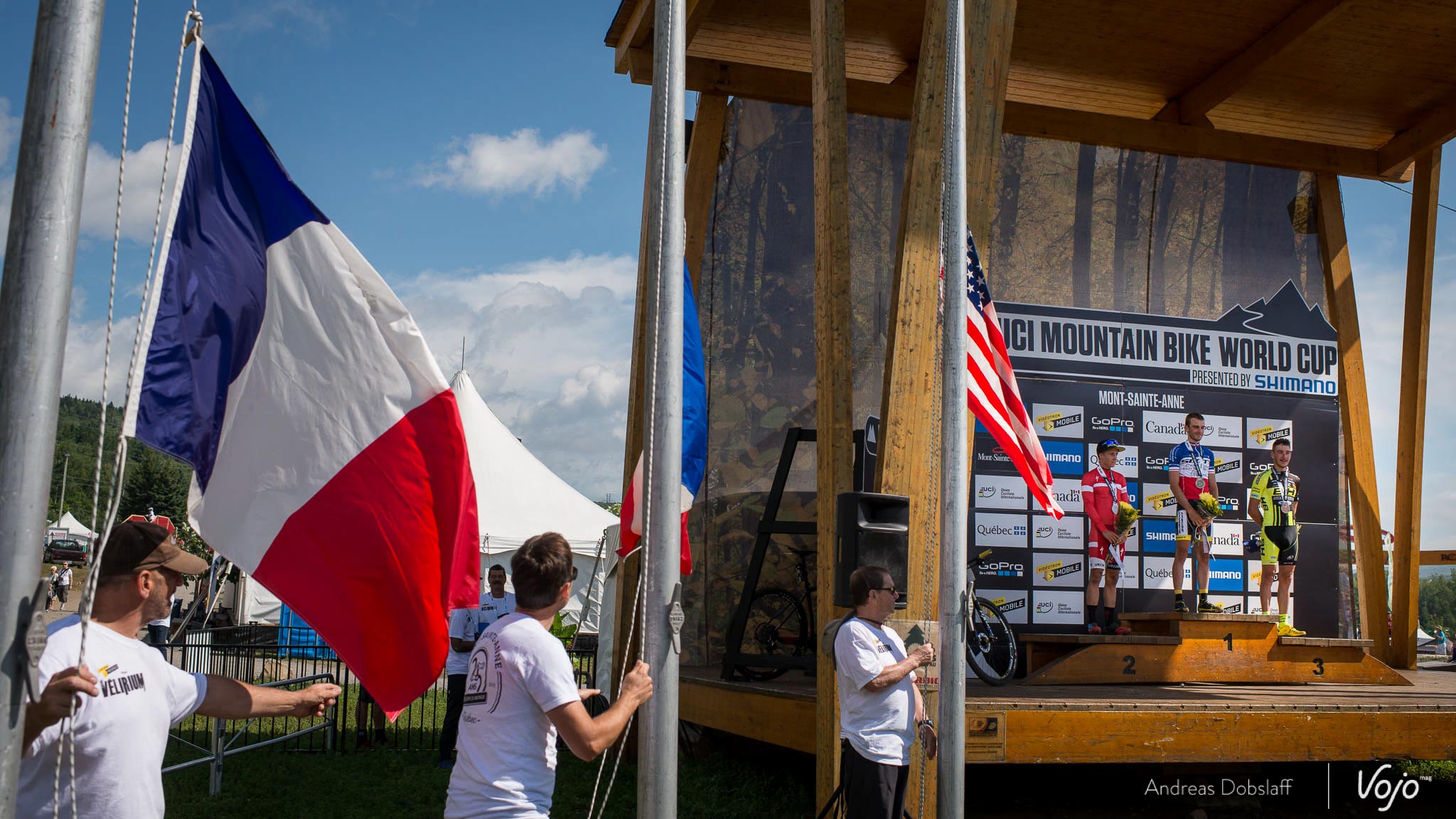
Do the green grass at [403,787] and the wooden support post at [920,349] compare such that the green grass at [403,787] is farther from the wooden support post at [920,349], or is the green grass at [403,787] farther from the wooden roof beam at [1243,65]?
the wooden roof beam at [1243,65]

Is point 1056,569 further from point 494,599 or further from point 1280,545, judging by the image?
point 494,599

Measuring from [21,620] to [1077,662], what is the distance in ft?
29.2

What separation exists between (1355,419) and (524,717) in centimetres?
1428

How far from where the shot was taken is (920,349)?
7914mm

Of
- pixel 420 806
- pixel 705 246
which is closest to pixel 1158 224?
pixel 705 246

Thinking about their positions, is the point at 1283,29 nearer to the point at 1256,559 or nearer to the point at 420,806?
the point at 1256,559

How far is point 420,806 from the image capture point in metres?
9.12

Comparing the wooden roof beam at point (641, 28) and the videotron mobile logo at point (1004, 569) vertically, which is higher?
the wooden roof beam at point (641, 28)

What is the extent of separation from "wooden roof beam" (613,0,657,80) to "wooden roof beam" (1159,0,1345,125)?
701cm

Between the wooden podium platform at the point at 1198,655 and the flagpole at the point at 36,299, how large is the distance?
8.68m

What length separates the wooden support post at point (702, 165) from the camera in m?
12.6

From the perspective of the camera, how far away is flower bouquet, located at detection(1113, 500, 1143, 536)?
37.1 ft

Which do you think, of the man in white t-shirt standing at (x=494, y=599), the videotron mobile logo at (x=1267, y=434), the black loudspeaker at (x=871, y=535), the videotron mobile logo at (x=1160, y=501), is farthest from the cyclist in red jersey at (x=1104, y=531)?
the man in white t-shirt standing at (x=494, y=599)

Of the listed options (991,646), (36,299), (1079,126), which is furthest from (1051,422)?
(36,299)
